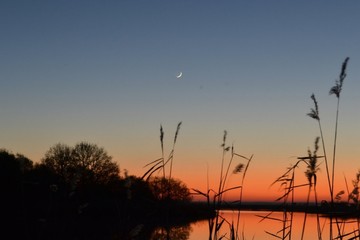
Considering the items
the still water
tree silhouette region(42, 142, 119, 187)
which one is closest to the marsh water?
the still water

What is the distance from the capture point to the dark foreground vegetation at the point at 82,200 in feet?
13.8

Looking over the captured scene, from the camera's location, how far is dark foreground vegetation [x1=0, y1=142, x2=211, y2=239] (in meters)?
4.19

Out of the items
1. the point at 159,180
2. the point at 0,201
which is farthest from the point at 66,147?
the point at 159,180

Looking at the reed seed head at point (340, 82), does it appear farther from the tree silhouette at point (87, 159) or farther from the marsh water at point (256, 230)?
the tree silhouette at point (87, 159)

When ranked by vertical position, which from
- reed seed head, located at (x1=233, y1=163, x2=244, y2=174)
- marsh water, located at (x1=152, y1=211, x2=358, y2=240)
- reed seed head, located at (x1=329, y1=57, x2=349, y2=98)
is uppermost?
reed seed head, located at (x1=329, y1=57, x2=349, y2=98)

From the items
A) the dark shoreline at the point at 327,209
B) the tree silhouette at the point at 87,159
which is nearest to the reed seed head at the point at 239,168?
the dark shoreline at the point at 327,209

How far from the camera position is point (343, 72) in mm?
4738

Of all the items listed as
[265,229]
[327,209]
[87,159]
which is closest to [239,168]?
[327,209]

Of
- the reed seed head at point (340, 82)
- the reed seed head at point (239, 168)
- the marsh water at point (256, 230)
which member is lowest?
the marsh water at point (256, 230)

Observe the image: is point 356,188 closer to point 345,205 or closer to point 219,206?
point 345,205

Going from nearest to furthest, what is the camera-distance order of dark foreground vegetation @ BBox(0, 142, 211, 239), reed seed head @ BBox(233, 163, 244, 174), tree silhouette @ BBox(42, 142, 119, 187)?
dark foreground vegetation @ BBox(0, 142, 211, 239)
reed seed head @ BBox(233, 163, 244, 174)
tree silhouette @ BBox(42, 142, 119, 187)

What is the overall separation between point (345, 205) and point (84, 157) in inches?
1981

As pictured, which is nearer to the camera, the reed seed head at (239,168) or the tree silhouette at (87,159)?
the reed seed head at (239,168)

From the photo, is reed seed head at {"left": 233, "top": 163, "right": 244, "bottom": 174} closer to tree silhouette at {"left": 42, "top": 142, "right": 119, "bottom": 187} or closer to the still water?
the still water
